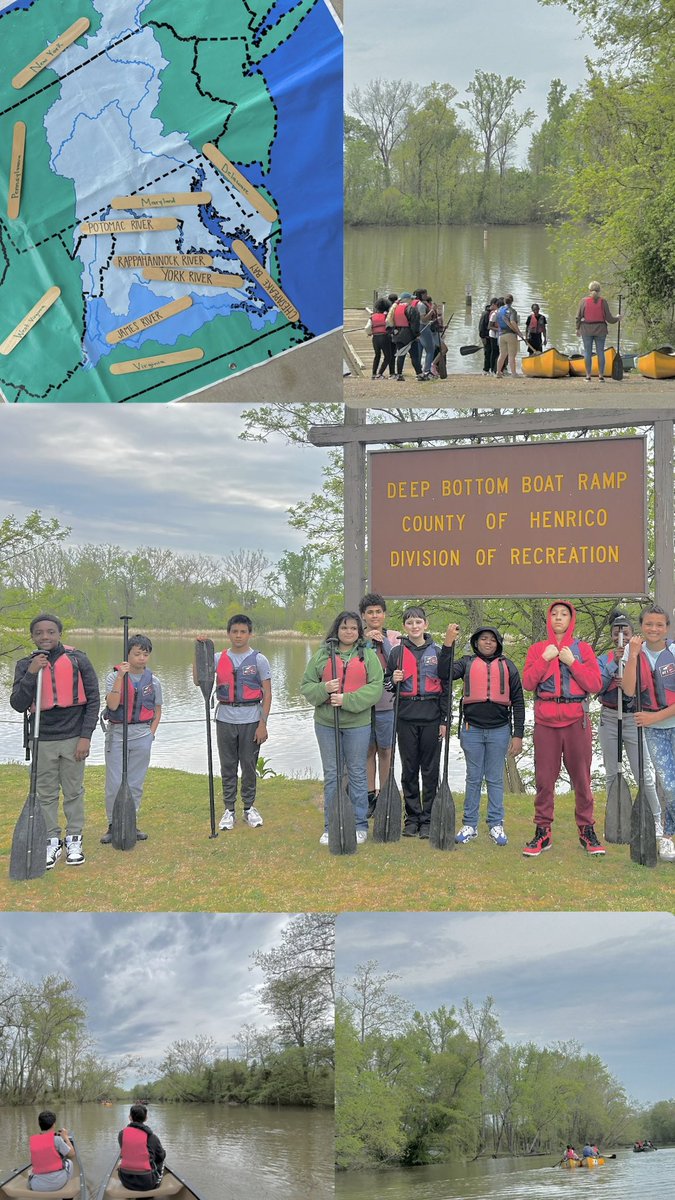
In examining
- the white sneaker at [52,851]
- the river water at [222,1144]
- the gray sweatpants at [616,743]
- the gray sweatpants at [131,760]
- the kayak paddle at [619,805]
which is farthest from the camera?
the gray sweatpants at [131,760]

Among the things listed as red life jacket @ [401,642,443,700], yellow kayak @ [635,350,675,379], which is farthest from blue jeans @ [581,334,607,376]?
red life jacket @ [401,642,443,700]

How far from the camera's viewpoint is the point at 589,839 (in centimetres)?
620

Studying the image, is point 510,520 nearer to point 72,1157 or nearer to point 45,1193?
point 72,1157

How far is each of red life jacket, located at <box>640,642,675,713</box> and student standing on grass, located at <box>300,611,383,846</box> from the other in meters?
1.60

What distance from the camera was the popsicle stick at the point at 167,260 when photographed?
7754 mm

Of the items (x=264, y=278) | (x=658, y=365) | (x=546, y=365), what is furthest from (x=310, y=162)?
(x=658, y=365)

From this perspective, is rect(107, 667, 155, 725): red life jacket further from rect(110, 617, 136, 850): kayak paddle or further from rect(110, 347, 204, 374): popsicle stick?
rect(110, 347, 204, 374): popsicle stick

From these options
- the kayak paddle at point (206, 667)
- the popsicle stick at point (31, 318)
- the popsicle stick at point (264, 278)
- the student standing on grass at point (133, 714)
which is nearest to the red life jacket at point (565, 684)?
the kayak paddle at point (206, 667)

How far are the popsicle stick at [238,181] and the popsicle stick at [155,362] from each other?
1.17 metres

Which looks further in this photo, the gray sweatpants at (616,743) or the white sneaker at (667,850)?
the gray sweatpants at (616,743)

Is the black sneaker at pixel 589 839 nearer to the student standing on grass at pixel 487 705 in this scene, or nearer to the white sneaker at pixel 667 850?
the white sneaker at pixel 667 850

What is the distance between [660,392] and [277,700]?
6809mm

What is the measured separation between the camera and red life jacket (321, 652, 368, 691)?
6020mm

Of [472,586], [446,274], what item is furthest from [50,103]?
[472,586]
